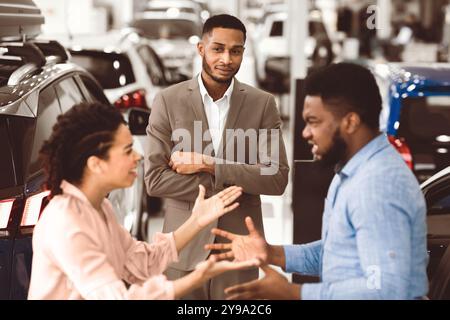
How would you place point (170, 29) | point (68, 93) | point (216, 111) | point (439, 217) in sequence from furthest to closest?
point (170, 29), point (68, 93), point (439, 217), point (216, 111)

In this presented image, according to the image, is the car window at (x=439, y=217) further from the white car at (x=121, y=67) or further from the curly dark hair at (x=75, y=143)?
the white car at (x=121, y=67)

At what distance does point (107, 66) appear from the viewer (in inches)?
352

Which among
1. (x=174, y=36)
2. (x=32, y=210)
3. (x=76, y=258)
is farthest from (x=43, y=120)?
(x=174, y=36)

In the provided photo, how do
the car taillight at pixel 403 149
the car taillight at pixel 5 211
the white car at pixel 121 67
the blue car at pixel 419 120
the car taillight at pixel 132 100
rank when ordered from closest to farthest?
the car taillight at pixel 5 211, the car taillight at pixel 403 149, the blue car at pixel 419 120, the car taillight at pixel 132 100, the white car at pixel 121 67

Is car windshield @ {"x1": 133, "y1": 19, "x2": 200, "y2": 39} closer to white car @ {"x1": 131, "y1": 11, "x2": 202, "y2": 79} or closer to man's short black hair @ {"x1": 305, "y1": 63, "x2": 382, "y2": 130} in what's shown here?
white car @ {"x1": 131, "y1": 11, "x2": 202, "y2": 79}

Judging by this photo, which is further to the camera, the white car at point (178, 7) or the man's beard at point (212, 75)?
the white car at point (178, 7)

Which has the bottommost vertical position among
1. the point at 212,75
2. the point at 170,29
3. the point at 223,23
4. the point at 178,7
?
the point at 170,29

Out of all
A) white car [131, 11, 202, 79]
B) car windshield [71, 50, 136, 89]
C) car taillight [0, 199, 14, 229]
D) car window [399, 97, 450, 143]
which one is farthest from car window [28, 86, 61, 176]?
white car [131, 11, 202, 79]

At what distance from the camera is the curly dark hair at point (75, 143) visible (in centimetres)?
265

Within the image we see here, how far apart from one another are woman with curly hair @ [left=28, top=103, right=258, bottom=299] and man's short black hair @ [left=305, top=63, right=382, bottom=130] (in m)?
0.53

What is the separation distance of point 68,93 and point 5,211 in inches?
57.1

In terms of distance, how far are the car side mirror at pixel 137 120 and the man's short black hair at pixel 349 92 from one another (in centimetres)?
252

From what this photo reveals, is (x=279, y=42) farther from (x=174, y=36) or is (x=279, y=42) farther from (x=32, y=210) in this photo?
(x=32, y=210)

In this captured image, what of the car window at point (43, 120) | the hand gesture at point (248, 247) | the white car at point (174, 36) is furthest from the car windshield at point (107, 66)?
the white car at point (174, 36)
